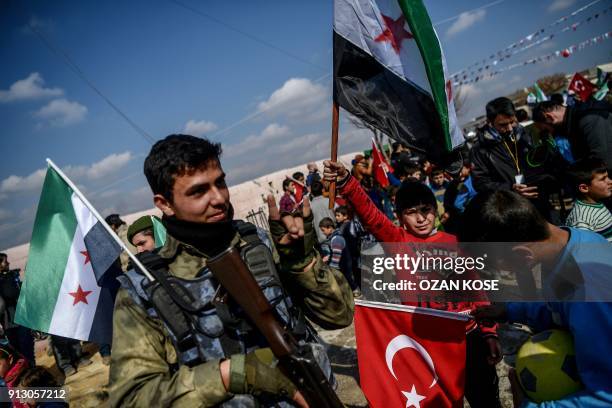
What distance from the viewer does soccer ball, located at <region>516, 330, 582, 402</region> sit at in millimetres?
1562

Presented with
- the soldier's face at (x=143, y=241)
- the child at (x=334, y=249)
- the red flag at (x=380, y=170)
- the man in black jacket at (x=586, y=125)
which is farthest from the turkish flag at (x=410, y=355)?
the red flag at (x=380, y=170)

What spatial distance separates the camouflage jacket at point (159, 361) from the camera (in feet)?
4.42

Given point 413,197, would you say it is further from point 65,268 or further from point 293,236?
point 65,268

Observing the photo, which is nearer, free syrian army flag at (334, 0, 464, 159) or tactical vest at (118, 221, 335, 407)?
tactical vest at (118, 221, 335, 407)

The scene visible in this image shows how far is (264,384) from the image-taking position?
1.40 meters

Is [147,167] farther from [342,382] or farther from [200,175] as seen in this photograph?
[342,382]

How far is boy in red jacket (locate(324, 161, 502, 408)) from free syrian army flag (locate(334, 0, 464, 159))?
0.45m

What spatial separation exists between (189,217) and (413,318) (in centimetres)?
142

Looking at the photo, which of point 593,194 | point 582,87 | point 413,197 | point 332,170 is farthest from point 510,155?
point 582,87

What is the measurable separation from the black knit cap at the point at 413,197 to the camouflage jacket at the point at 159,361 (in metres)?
1.30

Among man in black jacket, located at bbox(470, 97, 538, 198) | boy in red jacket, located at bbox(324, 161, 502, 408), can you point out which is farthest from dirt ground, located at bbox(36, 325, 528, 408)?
man in black jacket, located at bbox(470, 97, 538, 198)

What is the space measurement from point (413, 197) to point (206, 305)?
1853 millimetres

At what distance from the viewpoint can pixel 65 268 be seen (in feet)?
9.68

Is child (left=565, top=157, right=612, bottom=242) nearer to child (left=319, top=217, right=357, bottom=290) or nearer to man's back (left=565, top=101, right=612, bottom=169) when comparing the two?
man's back (left=565, top=101, right=612, bottom=169)
